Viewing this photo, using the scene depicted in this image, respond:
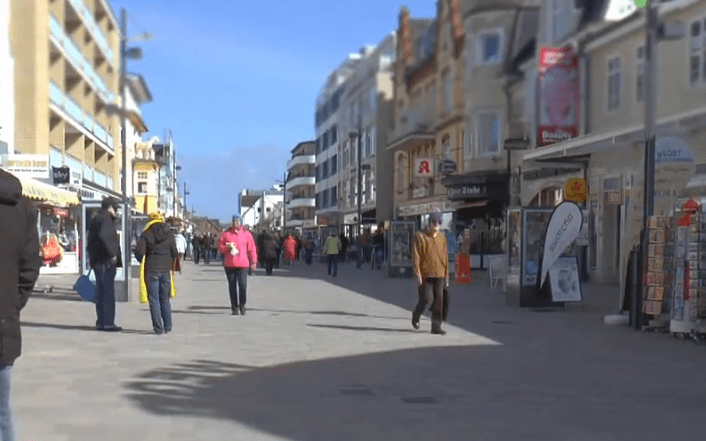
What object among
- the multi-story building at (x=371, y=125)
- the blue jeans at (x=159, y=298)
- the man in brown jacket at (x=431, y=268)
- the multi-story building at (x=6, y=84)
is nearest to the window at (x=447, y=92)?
the multi-story building at (x=371, y=125)

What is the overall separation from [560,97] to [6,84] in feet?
57.2

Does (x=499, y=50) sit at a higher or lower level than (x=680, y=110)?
higher

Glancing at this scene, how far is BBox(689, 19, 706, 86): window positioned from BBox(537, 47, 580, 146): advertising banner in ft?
19.7

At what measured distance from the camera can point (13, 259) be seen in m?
4.48

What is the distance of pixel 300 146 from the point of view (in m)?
111

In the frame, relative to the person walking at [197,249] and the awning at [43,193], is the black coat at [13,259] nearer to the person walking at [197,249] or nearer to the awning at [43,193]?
the awning at [43,193]

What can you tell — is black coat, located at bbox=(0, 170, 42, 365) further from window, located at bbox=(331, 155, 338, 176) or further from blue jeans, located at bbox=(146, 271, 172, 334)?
window, located at bbox=(331, 155, 338, 176)

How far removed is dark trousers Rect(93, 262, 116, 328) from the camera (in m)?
13.5

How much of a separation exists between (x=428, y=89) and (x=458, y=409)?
132 ft

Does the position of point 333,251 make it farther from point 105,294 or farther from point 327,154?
point 327,154

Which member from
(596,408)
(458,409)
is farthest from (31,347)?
(596,408)

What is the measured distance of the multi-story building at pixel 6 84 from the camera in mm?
30719

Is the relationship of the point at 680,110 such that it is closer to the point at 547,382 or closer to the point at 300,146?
the point at 547,382

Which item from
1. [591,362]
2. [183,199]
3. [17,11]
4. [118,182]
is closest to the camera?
[591,362]
